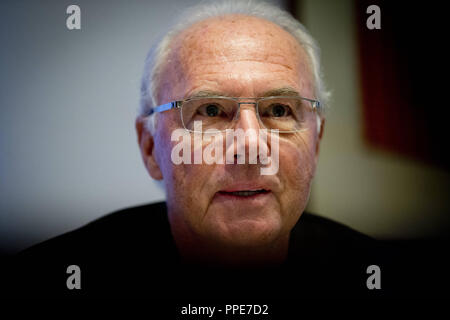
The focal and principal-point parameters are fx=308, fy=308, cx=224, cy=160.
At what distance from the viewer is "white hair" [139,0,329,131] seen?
1028 mm

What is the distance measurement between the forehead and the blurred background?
26 cm

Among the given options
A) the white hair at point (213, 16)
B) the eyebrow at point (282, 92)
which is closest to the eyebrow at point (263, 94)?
the eyebrow at point (282, 92)

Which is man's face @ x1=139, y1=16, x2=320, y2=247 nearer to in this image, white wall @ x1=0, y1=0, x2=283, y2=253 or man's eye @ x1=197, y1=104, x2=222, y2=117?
man's eye @ x1=197, y1=104, x2=222, y2=117

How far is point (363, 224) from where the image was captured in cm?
130

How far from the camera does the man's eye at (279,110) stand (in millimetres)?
923

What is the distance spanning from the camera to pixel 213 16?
102cm

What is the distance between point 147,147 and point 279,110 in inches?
18.9

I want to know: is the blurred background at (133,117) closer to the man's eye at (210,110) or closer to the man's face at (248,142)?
the man's face at (248,142)

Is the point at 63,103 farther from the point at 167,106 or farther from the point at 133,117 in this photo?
the point at 167,106

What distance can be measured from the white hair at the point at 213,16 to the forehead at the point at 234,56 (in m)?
0.05

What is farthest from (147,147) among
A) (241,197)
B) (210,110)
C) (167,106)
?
(241,197)

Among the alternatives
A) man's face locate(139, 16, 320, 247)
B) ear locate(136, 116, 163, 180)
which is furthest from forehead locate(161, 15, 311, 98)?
ear locate(136, 116, 163, 180)

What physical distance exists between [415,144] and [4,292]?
160 cm

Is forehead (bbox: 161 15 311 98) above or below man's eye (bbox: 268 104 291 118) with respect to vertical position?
above
